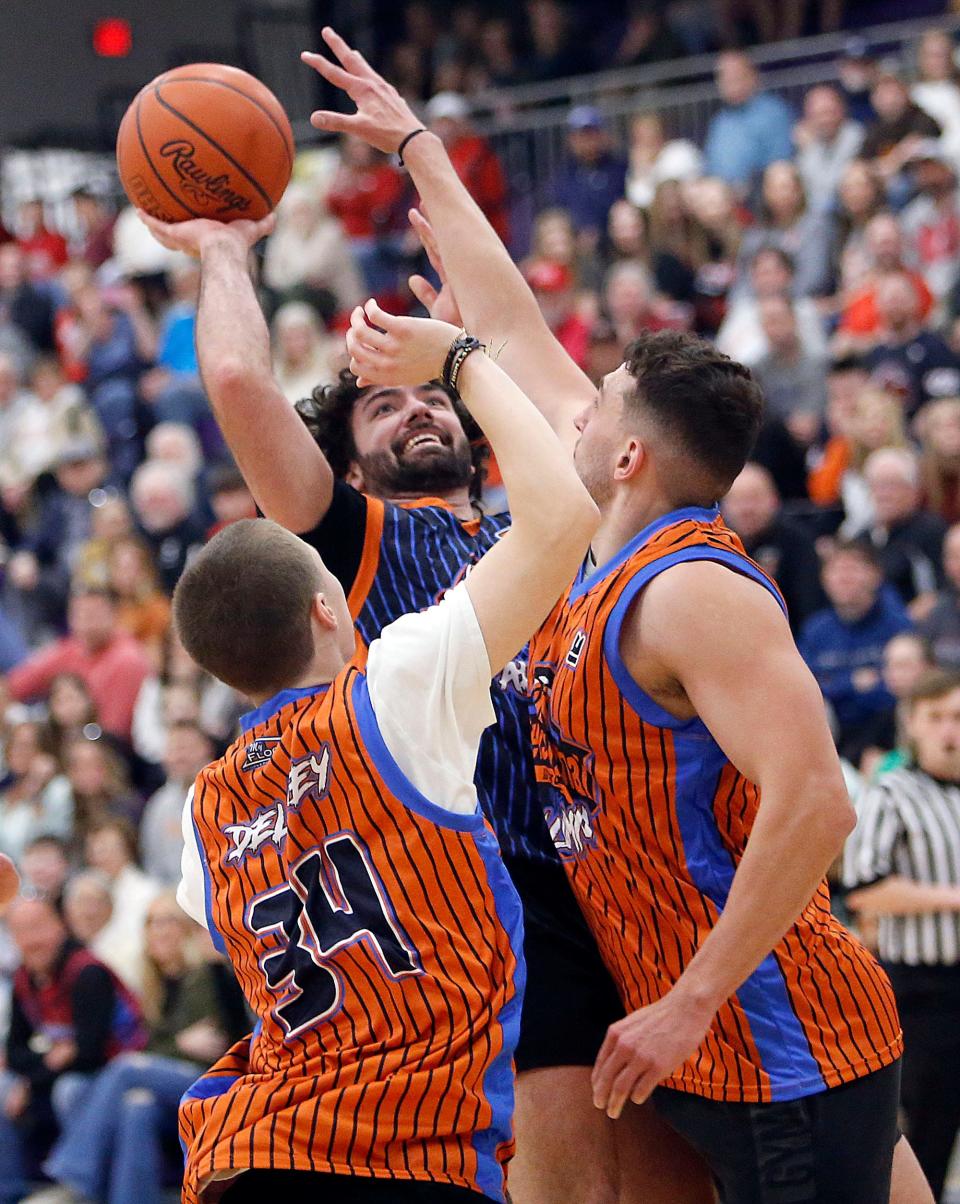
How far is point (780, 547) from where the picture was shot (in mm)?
8281

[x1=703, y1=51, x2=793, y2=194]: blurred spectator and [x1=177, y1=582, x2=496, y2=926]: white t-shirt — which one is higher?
[x1=703, y1=51, x2=793, y2=194]: blurred spectator

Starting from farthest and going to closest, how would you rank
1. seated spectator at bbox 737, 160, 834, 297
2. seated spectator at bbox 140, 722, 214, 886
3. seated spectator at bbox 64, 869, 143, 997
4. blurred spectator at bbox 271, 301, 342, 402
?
blurred spectator at bbox 271, 301, 342, 402
seated spectator at bbox 737, 160, 834, 297
seated spectator at bbox 140, 722, 214, 886
seated spectator at bbox 64, 869, 143, 997

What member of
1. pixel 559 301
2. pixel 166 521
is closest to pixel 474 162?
pixel 559 301

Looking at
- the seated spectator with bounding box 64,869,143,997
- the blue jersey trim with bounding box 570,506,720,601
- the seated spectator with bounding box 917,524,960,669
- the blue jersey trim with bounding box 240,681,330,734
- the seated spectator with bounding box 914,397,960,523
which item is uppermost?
the blue jersey trim with bounding box 570,506,720,601

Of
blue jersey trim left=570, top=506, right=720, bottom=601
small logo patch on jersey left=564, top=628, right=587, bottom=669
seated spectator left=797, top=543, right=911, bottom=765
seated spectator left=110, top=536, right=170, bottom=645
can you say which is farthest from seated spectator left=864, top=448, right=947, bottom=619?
small logo patch on jersey left=564, top=628, right=587, bottom=669

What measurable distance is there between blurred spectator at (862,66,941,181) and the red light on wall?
978cm

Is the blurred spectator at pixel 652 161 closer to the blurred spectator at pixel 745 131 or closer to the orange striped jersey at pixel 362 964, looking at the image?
the blurred spectator at pixel 745 131

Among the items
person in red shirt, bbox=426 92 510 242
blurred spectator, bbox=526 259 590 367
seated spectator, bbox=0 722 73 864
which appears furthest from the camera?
person in red shirt, bbox=426 92 510 242

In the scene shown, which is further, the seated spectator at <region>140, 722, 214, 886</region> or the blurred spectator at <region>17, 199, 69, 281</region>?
the blurred spectator at <region>17, 199, 69, 281</region>

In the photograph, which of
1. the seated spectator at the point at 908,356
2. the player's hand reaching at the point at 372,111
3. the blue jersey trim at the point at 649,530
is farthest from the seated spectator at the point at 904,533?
the blue jersey trim at the point at 649,530

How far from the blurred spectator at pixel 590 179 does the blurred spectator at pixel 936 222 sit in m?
2.73

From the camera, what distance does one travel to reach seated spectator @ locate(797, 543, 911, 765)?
767 cm

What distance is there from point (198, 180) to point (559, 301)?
7.87 meters

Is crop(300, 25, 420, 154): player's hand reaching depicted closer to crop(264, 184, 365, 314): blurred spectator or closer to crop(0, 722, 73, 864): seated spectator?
crop(0, 722, 73, 864): seated spectator
